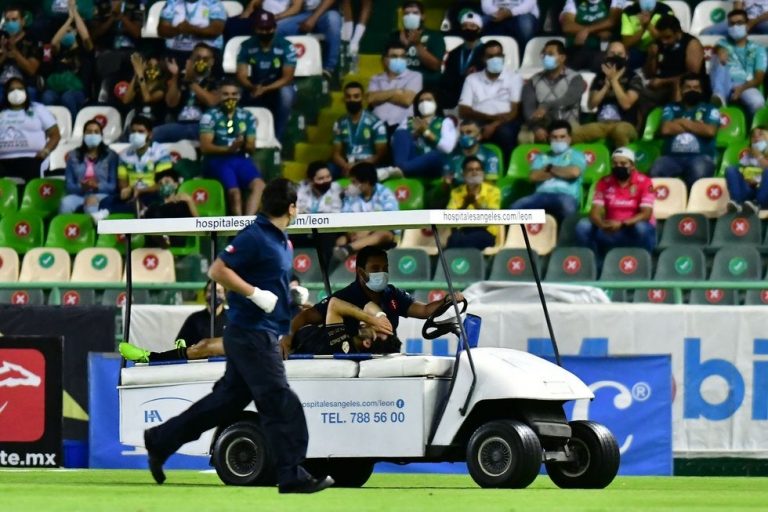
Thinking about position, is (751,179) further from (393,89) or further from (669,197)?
(393,89)

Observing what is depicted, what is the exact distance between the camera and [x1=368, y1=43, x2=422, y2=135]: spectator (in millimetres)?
24062

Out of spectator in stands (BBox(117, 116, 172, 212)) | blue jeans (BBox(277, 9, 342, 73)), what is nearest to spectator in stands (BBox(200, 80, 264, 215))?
spectator in stands (BBox(117, 116, 172, 212))

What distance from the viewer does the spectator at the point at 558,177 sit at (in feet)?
71.1

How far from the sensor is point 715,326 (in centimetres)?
1762

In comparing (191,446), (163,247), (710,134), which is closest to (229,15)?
(163,247)

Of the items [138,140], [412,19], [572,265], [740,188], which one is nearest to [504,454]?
[572,265]

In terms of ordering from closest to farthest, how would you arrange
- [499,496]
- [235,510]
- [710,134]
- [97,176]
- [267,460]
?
[235,510] → [499,496] → [267,460] → [710,134] → [97,176]

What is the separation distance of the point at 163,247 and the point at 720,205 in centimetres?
633

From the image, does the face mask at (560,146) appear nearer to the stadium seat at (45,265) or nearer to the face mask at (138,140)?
the face mask at (138,140)

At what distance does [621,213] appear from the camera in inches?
824

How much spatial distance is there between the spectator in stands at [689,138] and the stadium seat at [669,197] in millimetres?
328

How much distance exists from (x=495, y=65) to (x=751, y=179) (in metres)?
3.89

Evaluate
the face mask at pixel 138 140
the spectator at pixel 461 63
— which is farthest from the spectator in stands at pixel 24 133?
the spectator at pixel 461 63

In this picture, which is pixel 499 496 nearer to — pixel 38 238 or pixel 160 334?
pixel 160 334
